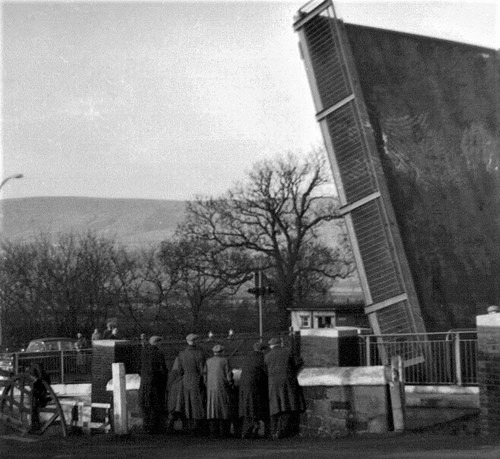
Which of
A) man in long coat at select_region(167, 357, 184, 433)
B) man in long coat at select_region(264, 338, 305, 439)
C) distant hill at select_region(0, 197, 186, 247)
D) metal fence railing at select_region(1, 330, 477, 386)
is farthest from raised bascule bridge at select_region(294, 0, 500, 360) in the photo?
distant hill at select_region(0, 197, 186, 247)

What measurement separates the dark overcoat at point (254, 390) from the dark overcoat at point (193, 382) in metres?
0.78

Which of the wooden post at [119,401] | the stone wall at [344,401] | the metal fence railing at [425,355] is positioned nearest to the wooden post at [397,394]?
the stone wall at [344,401]

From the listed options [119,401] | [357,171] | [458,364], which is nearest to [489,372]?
[119,401]

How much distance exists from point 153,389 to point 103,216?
108569 millimetres

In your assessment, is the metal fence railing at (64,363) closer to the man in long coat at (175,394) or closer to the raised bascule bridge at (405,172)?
the raised bascule bridge at (405,172)

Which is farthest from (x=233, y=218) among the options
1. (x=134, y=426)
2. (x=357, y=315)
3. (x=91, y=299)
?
(x=134, y=426)

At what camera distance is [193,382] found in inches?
594

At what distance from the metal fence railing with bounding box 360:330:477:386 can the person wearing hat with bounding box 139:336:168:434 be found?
5089 mm

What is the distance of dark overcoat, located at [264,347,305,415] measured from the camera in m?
14.1

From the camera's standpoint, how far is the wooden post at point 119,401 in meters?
16.0

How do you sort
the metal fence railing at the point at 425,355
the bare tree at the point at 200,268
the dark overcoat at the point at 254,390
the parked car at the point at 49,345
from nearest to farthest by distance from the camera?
1. the dark overcoat at the point at 254,390
2. the metal fence railing at the point at 425,355
3. the parked car at the point at 49,345
4. the bare tree at the point at 200,268

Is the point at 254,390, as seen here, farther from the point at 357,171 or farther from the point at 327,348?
the point at 357,171

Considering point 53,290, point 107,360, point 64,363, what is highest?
point 53,290

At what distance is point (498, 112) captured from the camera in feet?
94.7
